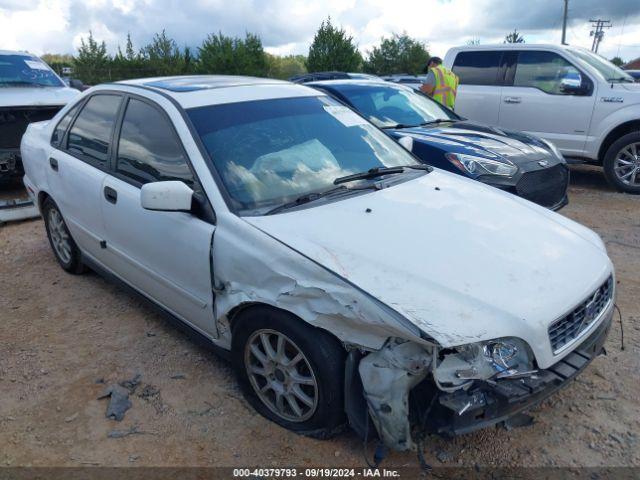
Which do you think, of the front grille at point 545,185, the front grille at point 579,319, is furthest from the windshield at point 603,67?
the front grille at point 579,319

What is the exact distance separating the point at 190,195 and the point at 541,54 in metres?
6.66

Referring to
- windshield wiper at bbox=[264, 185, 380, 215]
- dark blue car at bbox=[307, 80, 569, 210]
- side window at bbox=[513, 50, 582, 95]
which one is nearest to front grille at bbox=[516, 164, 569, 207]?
dark blue car at bbox=[307, 80, 569, 210]

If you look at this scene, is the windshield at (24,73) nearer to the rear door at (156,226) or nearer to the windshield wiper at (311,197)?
the rear door at (156,226)

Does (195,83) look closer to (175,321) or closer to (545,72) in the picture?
(175,321)

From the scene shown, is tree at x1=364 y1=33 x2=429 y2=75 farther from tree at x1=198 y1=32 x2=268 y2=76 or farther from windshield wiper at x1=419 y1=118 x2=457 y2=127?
windshield wiper at x1=419 y1=118 x2=457 y2=127

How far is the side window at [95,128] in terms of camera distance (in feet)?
12.1

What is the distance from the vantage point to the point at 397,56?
4094 centimetres

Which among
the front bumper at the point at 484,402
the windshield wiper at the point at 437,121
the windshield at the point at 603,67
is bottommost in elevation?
the front bumper at the point at 484,402

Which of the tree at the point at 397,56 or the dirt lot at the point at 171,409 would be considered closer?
the dirt lot at the point at 171,409

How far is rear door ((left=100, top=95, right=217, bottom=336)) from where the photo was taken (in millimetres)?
2855

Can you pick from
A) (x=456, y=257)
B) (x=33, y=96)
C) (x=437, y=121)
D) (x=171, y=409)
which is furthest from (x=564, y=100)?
(x=33, y=96)

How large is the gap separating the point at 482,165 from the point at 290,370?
136 inches

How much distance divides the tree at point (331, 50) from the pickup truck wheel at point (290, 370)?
31.8 metres

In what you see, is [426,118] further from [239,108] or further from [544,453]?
[544,453]
